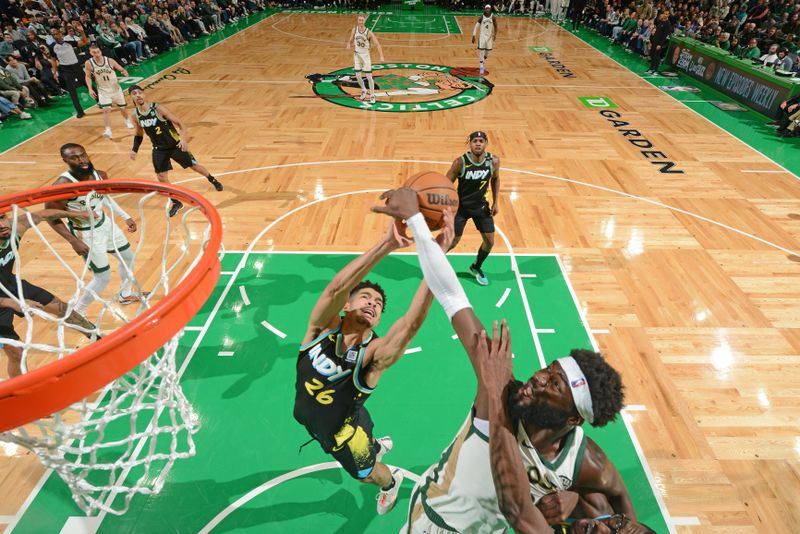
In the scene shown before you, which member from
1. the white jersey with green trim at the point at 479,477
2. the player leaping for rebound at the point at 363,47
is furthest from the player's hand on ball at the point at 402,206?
the player leaping for rebound at the point at 363,47

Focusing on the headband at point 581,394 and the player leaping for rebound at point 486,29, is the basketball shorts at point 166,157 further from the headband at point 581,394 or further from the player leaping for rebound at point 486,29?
the player leaping for rebound at point 486,29

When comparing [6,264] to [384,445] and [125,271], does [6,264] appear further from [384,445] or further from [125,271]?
[384,445]

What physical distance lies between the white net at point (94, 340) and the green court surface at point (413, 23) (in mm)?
17512

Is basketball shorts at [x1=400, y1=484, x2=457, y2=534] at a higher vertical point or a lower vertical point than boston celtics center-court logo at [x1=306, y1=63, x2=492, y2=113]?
higher

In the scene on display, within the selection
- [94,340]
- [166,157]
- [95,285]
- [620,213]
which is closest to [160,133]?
[166,157]

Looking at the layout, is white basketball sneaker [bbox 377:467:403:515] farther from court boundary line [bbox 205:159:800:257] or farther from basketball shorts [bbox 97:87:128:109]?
basketball shorts [bbox 97:87:128:109]

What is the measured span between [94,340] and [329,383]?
8.33 ft

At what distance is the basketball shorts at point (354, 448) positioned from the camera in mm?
2969

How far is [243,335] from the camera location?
5023 mm

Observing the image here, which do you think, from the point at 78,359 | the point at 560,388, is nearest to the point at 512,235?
the point at 560,388

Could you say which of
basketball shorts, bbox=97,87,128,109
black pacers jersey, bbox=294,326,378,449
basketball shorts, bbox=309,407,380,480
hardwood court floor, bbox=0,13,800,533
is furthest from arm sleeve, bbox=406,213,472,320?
basketball shorts, bbox=97,87,128,109

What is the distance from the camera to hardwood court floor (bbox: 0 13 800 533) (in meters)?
3.99

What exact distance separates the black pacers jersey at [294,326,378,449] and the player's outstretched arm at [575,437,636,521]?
1238mm

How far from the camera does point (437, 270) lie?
6.09ft
